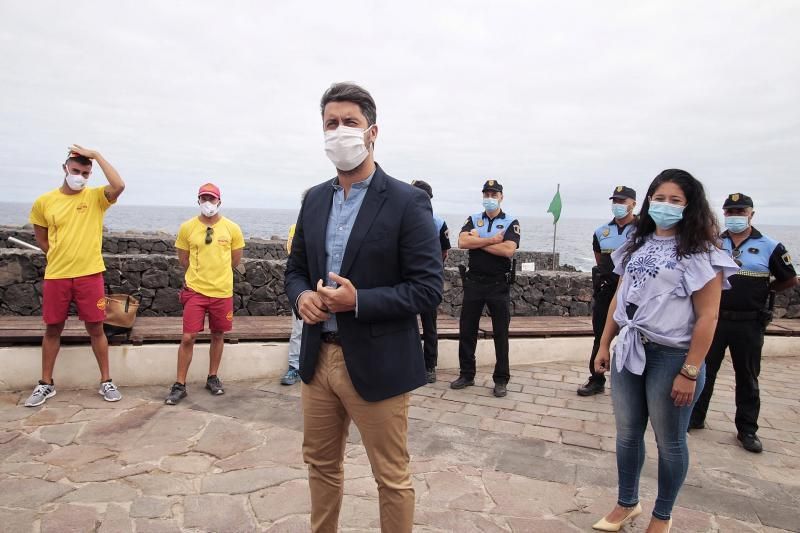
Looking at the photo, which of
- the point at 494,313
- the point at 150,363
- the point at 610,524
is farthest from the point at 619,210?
the point at 150,363

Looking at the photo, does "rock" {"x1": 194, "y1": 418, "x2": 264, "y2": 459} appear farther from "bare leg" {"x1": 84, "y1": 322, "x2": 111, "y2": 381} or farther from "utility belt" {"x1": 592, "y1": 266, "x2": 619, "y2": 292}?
"utility belt" {"x1": 592, "y1": 266, "x2": 619, "y2": 292}

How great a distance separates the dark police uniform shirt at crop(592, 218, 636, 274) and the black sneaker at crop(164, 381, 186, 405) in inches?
171

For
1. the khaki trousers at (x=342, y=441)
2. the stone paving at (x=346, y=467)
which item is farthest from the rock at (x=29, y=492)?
the khaki trousers at (x=342, y=441)

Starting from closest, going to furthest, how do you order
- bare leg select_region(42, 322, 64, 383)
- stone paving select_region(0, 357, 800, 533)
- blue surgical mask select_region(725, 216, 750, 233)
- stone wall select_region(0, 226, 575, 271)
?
stone paving select_region(0, 357, 800, 533)
blue surgical mask select_region(725, 216, 750, 233)
bare leg select_region(42, 322, 64, 383)
stone wall select_region(0, 226, 575, 271)

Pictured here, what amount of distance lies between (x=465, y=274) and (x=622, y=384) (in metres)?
2.92

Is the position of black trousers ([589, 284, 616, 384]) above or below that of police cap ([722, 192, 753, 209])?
below

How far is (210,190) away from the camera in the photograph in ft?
16.5

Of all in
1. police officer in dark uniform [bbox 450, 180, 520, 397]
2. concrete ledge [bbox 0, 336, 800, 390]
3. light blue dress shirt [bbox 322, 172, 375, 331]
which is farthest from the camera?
police officer in dark uniform [bbox 450, 180, 520, 397]

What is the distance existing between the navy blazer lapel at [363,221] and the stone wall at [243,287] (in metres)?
5.57

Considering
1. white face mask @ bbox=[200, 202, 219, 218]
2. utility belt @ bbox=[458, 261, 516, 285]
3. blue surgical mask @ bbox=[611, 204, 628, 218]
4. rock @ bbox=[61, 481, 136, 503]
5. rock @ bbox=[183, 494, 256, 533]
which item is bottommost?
rock @ bbox=[183, 494, 256, 533]

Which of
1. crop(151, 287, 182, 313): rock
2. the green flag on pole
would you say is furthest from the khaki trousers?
the green flag on pole

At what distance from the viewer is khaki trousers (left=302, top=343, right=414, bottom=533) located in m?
2.15

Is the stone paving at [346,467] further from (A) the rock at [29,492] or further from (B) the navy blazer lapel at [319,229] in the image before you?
(B) the navy blazer lapel at [319,229]

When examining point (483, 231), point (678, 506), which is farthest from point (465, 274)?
point (678, 506)
